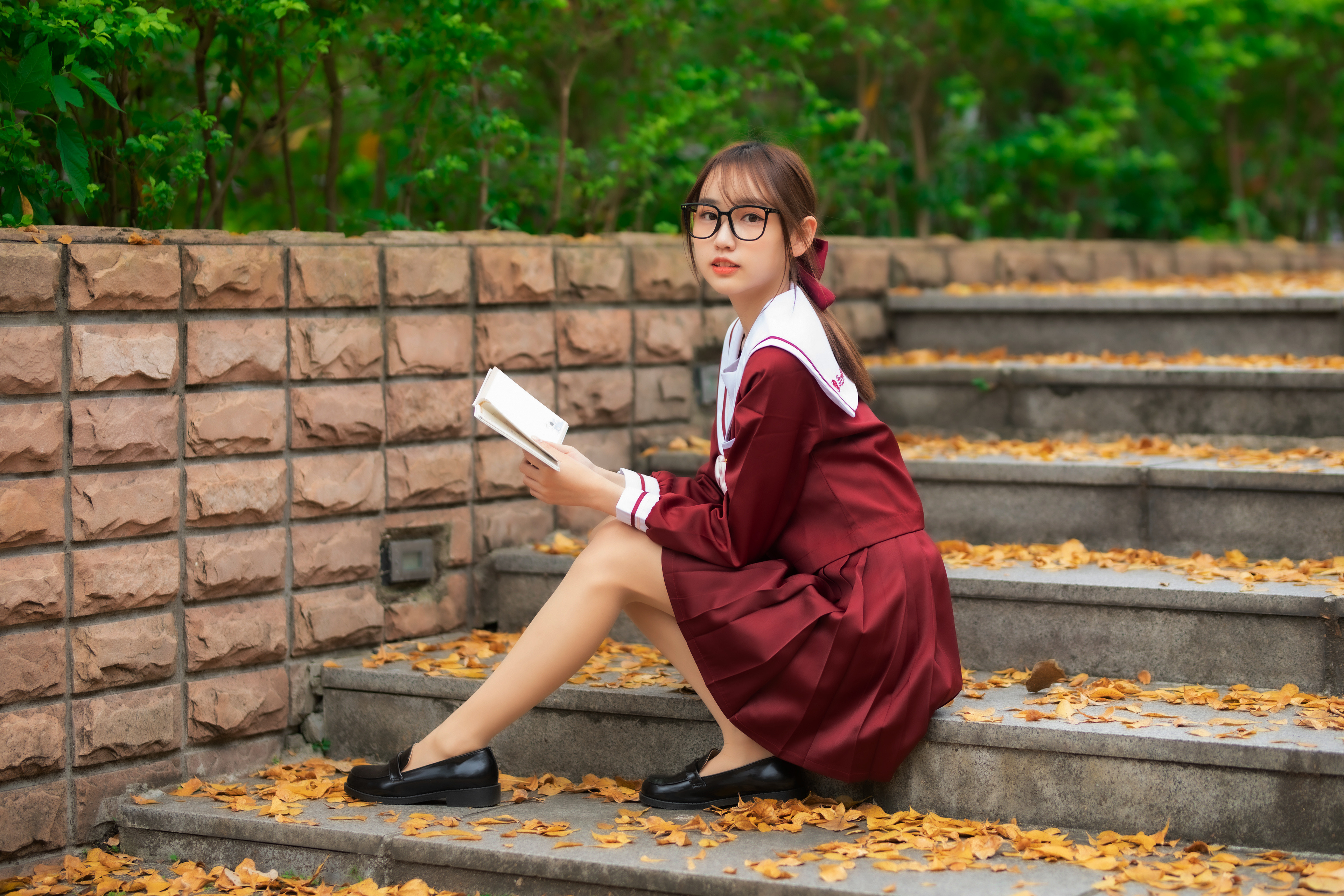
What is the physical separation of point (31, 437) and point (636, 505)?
1415 mm

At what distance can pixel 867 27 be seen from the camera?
18.6 feet

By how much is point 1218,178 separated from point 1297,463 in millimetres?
4974

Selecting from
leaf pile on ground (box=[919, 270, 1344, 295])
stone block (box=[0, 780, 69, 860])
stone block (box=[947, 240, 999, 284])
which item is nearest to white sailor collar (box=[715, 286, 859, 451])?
stone block (box=[0, 780, 69, 860])

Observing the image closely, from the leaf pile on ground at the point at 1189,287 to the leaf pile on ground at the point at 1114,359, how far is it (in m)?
0.27

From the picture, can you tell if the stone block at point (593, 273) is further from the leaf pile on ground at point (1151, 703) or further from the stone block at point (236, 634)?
the leaf pile on ground at point (1151, 703)

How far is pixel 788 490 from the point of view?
2840mm

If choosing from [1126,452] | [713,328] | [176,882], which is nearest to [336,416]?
[176,882]

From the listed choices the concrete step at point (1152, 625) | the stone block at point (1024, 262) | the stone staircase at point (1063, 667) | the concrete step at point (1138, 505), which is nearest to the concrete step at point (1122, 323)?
the stone staircase at point (1063, 667)

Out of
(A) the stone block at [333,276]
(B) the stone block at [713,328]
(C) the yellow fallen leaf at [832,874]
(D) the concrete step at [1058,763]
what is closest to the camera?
(C) the yellow fallen leaf at [832,874]

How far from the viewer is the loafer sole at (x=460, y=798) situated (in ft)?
9.82

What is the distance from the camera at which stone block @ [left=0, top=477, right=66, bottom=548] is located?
118 inches

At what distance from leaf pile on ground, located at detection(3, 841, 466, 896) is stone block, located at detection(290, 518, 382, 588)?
2.72 feet

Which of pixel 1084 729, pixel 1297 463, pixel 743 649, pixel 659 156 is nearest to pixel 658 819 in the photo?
pixel 743 649

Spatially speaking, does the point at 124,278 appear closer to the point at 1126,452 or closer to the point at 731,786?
the point at 731,786
